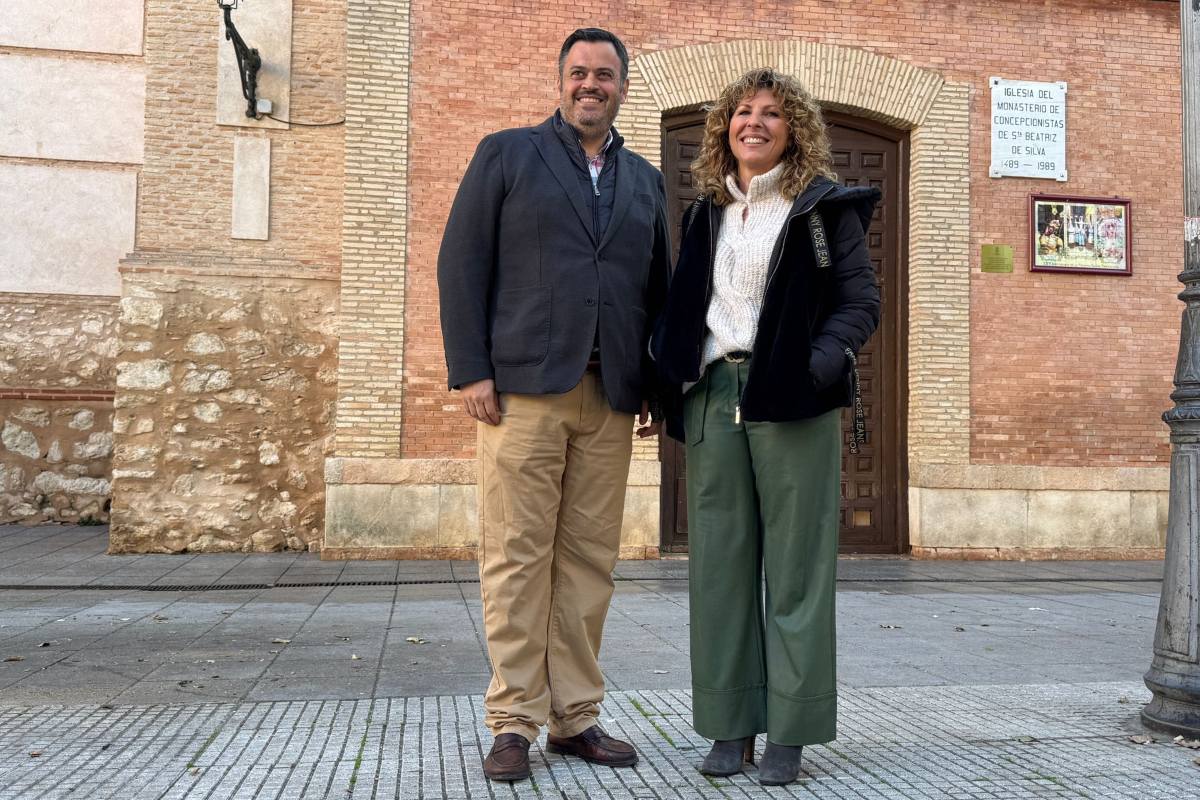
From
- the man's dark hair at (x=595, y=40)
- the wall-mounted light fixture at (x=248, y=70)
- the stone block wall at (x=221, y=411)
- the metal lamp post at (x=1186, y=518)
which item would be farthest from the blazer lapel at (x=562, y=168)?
the wall-mounted light fixture at (x=248, y=70)

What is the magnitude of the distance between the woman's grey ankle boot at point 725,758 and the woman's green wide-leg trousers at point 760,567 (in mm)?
36

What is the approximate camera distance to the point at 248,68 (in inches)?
397

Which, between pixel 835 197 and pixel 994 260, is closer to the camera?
pixel 835 197

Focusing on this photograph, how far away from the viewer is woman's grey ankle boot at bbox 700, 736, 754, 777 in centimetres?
303

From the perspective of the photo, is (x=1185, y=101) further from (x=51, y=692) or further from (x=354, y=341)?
(x=354, y=341)

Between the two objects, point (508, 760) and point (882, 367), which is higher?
point (882, 367)

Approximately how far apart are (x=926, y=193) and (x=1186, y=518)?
7445mm

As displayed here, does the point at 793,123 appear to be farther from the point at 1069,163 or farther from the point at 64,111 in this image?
the point at 64,111

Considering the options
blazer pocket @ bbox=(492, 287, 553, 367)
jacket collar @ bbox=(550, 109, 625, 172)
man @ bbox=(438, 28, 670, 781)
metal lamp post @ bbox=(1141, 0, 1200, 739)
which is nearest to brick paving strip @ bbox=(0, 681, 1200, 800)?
metal lamp post @ bbox=(1141, 0, 1200, 739)

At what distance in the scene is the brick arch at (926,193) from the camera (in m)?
10.4

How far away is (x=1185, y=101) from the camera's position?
3.80m

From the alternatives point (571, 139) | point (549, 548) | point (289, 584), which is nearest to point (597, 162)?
point (571, 139)

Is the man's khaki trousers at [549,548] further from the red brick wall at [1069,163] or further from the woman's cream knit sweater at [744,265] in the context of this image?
the red brick wall at [1069,163]

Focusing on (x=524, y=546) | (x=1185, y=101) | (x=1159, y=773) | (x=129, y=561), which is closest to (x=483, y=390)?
(x=524, y=546)
